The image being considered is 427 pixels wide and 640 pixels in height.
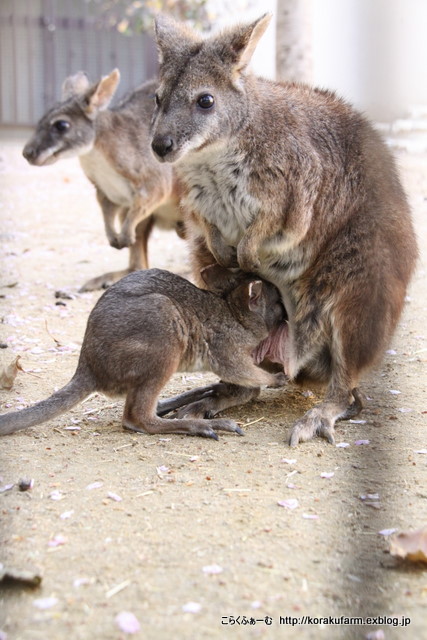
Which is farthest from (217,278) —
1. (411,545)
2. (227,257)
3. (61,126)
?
(61,126)

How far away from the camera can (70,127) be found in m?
6.22

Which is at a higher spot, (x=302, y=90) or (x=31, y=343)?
(x=302, y=90)

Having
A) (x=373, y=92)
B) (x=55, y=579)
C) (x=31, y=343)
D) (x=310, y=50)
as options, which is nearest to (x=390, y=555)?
(x=55, y=579)

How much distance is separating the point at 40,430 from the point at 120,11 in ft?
43.7

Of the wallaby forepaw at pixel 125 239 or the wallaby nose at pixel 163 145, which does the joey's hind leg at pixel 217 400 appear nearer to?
the wallaby nose at pixel 163 145

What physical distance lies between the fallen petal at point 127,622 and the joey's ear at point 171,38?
236 cm

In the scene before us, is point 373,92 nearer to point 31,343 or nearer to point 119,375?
point 119,375

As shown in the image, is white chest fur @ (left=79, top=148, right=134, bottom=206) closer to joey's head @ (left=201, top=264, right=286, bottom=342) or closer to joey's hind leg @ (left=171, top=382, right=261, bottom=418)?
joey's head @ (left=201, top=264, right=286, bottom=342)

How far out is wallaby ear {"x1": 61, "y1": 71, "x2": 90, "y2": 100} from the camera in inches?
254

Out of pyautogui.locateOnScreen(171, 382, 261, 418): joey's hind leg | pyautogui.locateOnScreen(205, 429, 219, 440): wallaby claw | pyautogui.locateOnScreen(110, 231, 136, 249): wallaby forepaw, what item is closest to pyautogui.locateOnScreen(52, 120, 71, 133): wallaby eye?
pyautogui.locateOnScreen(110, 231, 136, 249): wallaby forepaw

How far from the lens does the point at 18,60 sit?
15562mm

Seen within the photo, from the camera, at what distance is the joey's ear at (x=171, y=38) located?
11.9 ft

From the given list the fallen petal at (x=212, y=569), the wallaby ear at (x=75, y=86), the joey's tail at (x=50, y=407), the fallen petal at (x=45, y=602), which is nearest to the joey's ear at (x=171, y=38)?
the joey's tail at (x=50, y=407)

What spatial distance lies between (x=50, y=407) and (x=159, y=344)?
46 cm
